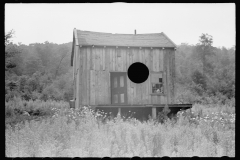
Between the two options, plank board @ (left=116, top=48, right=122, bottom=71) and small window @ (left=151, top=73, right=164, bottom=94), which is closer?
plank board @ (left=116, top=48, right=122, bottom=71)

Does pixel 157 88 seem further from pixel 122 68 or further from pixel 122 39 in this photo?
pixel 122 39

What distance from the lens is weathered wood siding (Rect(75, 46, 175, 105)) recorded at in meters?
17.6

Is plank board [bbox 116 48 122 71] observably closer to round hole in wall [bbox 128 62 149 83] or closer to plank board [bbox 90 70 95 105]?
round hole in wall [bbox 128 62 149 83]

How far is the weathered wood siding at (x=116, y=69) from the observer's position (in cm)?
1764

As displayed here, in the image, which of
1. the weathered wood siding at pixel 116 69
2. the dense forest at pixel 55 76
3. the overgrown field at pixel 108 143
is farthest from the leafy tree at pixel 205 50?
the overgrown field at pixel 108 143

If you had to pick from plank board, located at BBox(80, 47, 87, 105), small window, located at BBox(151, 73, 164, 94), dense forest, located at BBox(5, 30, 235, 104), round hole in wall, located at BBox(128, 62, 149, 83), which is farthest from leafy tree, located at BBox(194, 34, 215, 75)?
plank board, located at BBox(80, 47, 87, 105)

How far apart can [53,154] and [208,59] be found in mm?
49279

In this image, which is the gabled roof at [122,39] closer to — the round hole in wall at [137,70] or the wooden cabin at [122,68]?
the wooden cabin at [122,68]

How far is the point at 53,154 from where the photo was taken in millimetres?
7375

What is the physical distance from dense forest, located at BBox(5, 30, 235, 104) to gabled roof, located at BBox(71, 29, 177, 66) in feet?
12.8

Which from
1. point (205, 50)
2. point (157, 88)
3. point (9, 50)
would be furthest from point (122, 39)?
point (205, 50)

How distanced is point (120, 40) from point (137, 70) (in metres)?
2.32
